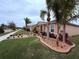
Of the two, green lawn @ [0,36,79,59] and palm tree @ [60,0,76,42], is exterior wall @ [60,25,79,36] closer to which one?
palm tree @ [60,0,76,42]

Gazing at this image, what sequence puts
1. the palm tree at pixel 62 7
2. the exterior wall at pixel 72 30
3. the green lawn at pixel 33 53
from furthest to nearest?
the exterior wall at pixel 72 30 → the palm tree at pixel 62 7 → the green lawn at pixel 33 53

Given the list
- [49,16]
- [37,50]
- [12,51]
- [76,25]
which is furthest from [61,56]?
[76,25]

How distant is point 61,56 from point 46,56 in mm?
1526

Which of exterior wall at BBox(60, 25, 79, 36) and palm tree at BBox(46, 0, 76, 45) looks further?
exterior wall at BBox(60, 25, 79, 36)

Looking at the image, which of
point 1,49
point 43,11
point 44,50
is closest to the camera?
point 44,50

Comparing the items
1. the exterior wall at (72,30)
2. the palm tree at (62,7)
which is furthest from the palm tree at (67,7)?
the exterior wall at (72,30)

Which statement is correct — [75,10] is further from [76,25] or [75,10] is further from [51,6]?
[76,25]

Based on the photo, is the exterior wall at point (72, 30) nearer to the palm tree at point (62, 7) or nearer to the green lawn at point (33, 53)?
the palm tree at point (62, 7)

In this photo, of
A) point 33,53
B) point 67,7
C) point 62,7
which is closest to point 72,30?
point 67,7

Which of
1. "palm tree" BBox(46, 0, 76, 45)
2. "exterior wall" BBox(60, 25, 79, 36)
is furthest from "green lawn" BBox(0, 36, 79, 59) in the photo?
"exterior wall" BBox(60, 25, 79, 36)

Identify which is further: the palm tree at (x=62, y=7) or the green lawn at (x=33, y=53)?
the palm tree at (x=62, y=7)

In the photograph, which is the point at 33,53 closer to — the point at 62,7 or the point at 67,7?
the point at 62,7

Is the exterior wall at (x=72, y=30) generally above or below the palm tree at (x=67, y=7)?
below

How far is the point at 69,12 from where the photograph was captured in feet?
89.8
